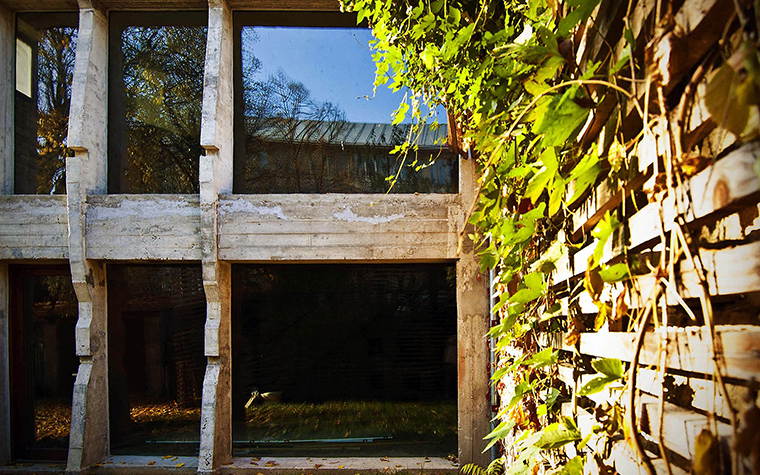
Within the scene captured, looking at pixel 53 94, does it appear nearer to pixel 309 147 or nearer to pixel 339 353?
pixel 309 147

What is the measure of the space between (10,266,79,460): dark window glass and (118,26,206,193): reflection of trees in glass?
6.10 ft

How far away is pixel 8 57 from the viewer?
6.36 m

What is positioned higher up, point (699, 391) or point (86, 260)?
point (86, 260)

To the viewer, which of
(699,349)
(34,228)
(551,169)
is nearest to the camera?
(699,349)

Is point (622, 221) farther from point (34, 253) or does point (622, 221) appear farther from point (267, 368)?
point (34, 253)

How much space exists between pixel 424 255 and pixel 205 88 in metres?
3.29

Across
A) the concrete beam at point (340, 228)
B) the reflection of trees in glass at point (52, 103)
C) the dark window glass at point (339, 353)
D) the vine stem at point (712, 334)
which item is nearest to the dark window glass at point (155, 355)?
the dark window glass at point (339, 353)

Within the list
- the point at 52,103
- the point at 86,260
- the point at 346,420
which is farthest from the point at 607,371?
the point at 52,103

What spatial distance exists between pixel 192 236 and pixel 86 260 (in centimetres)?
134

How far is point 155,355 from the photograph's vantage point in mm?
6414

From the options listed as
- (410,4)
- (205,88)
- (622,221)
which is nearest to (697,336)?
(622,221)

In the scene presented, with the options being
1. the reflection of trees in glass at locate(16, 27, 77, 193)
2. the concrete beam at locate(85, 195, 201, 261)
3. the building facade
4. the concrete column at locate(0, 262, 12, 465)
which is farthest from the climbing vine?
the concrete column at locate(0, 262, 12, 465)

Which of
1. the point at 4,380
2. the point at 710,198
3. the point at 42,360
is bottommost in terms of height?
the point at 4,380

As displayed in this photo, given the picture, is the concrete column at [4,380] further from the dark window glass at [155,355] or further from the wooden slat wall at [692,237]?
the wooden slat wall at [692,237]
